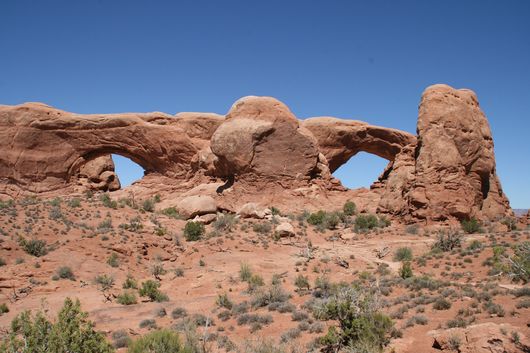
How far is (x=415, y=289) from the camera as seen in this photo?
11391 mm

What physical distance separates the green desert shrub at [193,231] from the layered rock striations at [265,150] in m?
7.11

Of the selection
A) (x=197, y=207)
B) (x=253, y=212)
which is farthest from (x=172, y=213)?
(x=253, y=212)

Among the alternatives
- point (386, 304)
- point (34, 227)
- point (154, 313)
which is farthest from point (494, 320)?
point (34, 227)

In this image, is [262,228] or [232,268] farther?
[262,228]

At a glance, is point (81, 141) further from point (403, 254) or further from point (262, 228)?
point (403, 254)

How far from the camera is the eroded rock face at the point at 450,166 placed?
838 inches

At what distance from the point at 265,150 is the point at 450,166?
1032 cm

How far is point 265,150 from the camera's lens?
26281 millimetres

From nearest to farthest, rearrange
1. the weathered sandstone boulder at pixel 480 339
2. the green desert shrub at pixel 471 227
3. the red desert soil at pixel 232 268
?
the weathered sandstone boulder at pixel 480 339, the red desert soil at pixel 232 268, the green desert shrub at pixel 471 227

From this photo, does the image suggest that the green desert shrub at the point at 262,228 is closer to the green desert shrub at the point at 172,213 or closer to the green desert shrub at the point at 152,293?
the green desert shrub at the point at 172,213

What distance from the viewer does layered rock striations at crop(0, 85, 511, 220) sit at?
22.0 meters

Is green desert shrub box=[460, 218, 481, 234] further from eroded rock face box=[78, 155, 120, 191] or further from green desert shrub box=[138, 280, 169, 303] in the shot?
eroded rock face box=[78, 155, 120, 191]

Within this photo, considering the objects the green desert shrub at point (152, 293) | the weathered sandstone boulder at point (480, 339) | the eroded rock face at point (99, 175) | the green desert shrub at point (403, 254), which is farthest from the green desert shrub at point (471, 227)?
the eroded rock face at point (99, 175)

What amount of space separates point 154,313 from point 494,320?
302 inches
